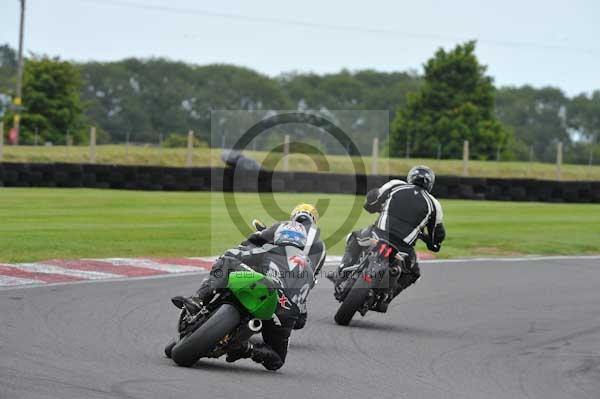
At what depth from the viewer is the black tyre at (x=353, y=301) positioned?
9.53 metres

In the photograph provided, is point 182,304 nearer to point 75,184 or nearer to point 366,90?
point 75,184

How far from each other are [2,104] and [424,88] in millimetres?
21933

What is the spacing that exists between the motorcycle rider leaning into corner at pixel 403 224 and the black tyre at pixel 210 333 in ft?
10.7

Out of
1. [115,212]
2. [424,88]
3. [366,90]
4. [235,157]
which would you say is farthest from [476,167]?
[366,90]

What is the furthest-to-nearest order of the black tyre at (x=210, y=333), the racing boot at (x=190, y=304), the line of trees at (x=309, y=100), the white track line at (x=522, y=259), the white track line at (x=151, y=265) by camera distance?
the line of trees at (x=309, y=100) → the white track line at (x=522, y=259) → the white track line at (x=151, y=265) → the racing boot at (x=190, y=304) → the black tyre at (x=210, y=333)

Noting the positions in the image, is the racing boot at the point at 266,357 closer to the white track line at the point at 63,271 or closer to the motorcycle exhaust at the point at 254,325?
the motorcycle exhaust at the point at 254,325

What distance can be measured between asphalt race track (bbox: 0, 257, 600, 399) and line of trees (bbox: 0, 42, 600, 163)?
4196 centimetres

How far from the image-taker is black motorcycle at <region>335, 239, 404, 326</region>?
31.4ft

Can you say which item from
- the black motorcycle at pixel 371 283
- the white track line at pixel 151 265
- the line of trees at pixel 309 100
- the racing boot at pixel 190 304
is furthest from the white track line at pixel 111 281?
the line of trees at pixel 309 100

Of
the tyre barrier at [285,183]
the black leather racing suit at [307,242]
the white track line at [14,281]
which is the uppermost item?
the tyre barrier at [285,183]

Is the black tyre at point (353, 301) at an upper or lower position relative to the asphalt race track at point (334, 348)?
upper

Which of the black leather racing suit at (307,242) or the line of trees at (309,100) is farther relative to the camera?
the line of trees at (309,100)

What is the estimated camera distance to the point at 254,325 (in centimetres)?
703

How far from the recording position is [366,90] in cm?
10831
